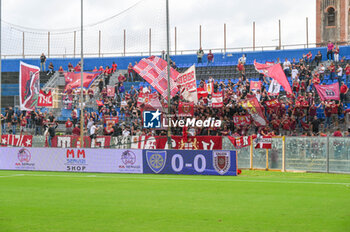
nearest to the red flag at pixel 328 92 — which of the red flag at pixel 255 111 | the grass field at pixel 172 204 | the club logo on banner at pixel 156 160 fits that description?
the red flag at pixel 255 111

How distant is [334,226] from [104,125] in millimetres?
26994

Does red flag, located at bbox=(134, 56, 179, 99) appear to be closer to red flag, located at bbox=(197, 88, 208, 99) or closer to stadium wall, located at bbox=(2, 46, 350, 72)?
red flag, located at bbox=(197, 88, 208, 99)

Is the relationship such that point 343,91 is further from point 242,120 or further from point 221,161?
point 221,161

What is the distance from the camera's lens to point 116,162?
24.1 m

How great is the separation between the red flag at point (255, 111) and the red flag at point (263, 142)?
6038 millimetres

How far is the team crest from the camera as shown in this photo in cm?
2233

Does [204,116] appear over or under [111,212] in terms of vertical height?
over

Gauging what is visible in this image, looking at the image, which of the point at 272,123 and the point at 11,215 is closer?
the point at 11,215

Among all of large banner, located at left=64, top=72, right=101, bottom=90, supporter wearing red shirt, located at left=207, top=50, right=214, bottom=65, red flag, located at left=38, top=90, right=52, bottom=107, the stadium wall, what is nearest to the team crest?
red flag, located at left=38, top=90, right=52, bottom=107

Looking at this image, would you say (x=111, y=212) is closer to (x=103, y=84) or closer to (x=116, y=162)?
(x=116, y=162)

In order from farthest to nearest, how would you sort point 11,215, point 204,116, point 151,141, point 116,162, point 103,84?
1. point 103,84
2. point 204,116
3. point 151,141
4. point 116,162
5. point 11,215

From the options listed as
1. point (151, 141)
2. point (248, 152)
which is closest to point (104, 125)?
point (151, 141)

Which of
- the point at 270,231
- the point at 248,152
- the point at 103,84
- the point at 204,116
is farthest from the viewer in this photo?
the point at 103,84

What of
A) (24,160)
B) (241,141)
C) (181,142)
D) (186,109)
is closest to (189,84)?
(186,109)
